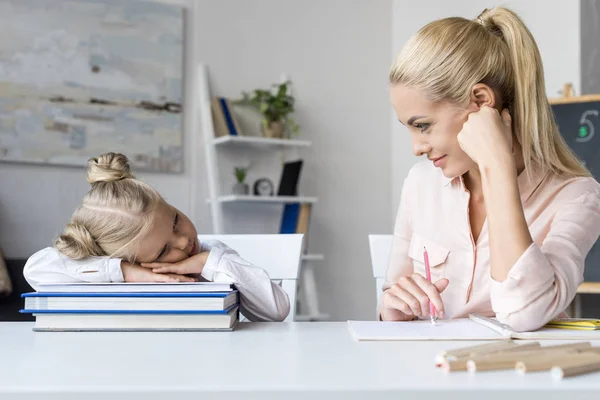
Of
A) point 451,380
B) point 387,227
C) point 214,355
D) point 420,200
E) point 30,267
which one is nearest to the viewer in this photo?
point 451,380

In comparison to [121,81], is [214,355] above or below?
below

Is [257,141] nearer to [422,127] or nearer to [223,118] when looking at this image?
[223,118]

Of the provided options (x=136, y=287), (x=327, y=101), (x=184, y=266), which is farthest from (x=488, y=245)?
(x=327, y=101)

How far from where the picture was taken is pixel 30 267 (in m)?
1.23

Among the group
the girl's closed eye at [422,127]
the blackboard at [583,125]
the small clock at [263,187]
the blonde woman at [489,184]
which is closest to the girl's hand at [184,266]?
the blonde woman at [489,184]

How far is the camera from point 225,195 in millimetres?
4078

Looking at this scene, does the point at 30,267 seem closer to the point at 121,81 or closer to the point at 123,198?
the point at 123,198

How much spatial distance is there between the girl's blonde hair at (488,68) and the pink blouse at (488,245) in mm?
80

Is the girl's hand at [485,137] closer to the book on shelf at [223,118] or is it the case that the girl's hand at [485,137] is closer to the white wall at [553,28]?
the white wall at [553,28]

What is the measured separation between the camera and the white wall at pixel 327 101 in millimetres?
4113

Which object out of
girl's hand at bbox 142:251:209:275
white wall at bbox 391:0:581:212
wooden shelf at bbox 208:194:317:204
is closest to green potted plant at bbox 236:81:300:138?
wooden shelf at bbox 208:194:317:204

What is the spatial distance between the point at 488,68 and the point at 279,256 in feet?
2.01

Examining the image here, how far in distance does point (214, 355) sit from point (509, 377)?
1.02 feet

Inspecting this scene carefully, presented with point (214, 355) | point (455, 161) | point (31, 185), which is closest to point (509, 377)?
point (214, 355)
